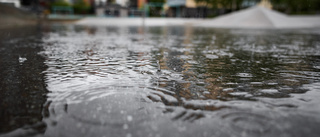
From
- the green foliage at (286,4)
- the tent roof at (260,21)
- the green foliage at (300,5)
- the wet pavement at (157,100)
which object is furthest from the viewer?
the green foliage at (300,5)

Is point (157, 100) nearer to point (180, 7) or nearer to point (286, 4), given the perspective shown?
point (180, 7)

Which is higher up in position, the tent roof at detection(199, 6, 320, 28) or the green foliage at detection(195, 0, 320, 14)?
the green foliage at detection(195, 0, 320, 14)

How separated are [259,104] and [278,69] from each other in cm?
250

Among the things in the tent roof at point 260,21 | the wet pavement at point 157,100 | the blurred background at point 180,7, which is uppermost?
the blurred background at point 180,7

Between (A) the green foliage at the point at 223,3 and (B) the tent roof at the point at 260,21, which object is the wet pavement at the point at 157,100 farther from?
(A) the green foliage at the point at 223,3

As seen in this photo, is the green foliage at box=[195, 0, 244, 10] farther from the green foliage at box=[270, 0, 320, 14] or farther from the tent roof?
the tent roof

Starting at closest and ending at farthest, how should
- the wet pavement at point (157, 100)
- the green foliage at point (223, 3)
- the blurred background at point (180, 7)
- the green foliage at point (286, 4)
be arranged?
the wet pavement at point (157, 100), the green foliage at point (223, 3), the green foliage at point (286, 4), the blurred background at point (180, 7)

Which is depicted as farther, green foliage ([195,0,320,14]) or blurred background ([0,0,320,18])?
blurred background ([0,0,320,18])

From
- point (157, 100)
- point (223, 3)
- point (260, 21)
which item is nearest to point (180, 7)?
point (223, 3)

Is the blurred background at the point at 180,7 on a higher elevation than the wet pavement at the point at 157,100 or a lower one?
higher

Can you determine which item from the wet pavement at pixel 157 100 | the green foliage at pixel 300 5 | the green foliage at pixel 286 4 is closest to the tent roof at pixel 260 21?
the green foliage at pixel 286 4

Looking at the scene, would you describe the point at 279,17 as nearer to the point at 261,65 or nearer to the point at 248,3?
the point at 248,3

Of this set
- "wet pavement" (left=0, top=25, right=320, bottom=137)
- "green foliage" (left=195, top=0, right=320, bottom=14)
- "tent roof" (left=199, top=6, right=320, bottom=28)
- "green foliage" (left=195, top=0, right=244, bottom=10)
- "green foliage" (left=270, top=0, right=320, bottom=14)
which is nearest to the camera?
"wet pavement" (left=0, top=25, right=320, bottom=137)

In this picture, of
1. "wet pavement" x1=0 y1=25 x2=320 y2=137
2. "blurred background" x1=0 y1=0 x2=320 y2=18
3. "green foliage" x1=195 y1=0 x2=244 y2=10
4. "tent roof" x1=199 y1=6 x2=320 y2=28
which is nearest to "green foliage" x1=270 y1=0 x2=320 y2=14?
"blurred background" x1=0 y1=0 x2=320 y2=18
